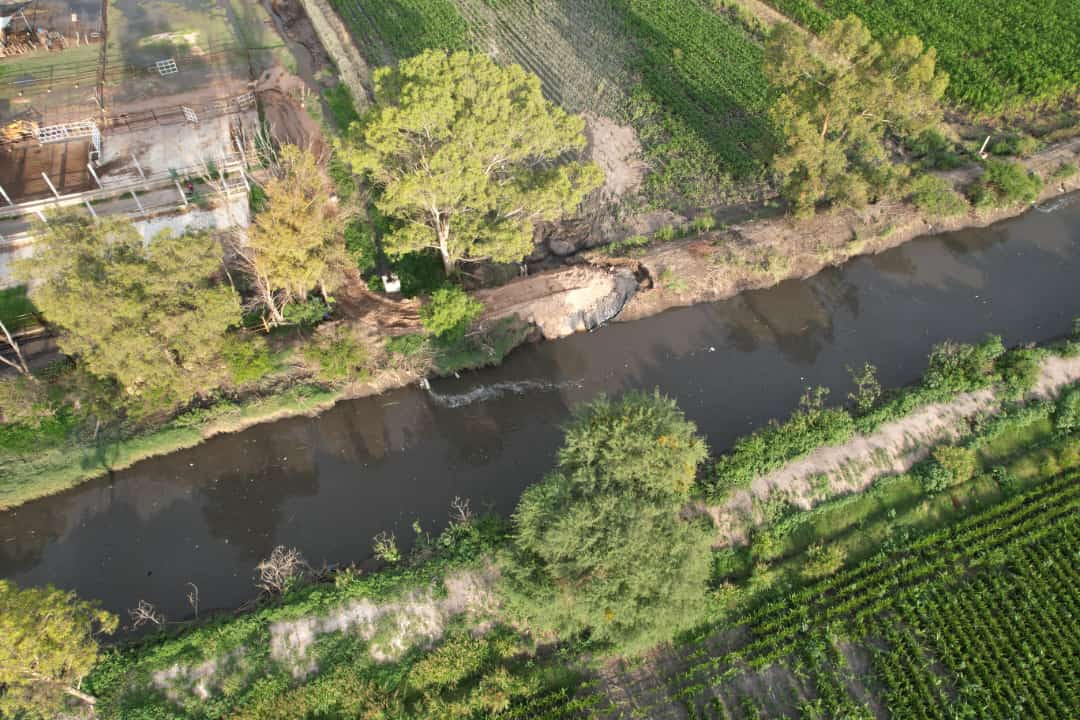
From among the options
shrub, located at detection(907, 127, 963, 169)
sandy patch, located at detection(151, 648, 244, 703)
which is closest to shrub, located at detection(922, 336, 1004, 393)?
shrub, located at detection(907, 127, 963, 169)

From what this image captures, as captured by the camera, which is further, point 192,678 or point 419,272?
point 419,272

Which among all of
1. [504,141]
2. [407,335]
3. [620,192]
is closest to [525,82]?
[504,141]

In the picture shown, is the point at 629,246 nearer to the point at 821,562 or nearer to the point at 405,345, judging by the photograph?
the point at 405,345

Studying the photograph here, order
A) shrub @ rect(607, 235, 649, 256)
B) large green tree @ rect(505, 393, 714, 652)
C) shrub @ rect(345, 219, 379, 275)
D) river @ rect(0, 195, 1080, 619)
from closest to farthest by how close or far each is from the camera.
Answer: large green tree @ rect(505, 393, 714, 652), river @ rect(0, 195, 1080, 619), shrub @ rect(345, 219, 379, 275), shrub @ rect(607, 235, 649, 256)

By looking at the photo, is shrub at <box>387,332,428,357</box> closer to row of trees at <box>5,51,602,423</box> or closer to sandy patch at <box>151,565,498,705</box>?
row of trees at <box>5,51,602,423</box>

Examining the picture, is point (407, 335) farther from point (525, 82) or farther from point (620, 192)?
point (620, 192)

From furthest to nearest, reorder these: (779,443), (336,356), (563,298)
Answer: (563,298)
(336,356)
(779,443)

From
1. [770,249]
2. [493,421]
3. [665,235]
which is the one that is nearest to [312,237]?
[493,421]
